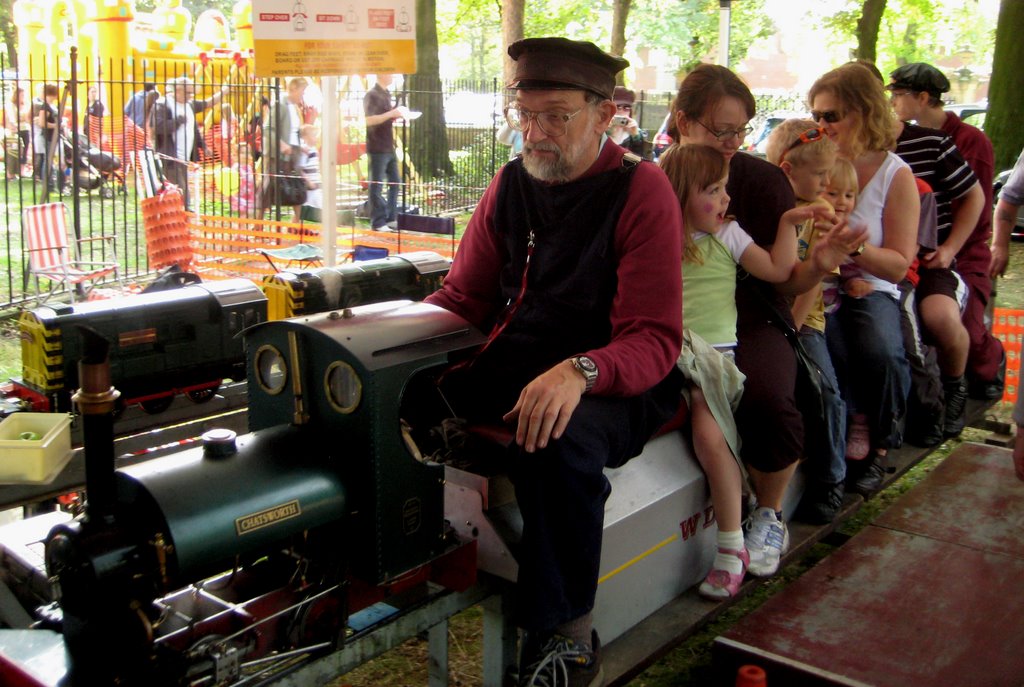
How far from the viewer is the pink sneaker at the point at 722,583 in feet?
10.8

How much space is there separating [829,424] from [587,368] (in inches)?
60.6

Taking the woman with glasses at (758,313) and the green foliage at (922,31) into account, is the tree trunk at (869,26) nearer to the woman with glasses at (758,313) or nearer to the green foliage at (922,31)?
the green foliage at (922,31)

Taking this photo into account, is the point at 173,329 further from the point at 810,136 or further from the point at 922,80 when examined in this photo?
the point at 922,80

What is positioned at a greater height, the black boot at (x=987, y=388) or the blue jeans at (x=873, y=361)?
the blue jeans at (x=873, y=361)

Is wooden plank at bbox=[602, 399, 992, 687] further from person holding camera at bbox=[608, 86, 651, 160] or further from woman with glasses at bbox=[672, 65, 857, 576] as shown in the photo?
person holding camera at bbox=[608, 86, 651, 160]

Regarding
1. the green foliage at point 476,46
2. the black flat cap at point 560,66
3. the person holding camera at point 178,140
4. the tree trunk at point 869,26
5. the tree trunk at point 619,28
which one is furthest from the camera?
the green foliage at point 476,46

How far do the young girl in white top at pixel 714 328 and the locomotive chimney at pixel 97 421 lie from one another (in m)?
1.77

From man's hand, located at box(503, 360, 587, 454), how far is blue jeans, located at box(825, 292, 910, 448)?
2020 mm

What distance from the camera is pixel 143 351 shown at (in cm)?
394

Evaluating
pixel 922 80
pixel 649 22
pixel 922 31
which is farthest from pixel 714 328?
pixel 922 31

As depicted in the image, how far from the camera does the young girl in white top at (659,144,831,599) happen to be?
3305 millimetres

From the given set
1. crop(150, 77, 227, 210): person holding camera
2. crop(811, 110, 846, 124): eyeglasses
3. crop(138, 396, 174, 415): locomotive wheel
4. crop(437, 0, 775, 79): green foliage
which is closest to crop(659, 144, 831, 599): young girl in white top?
crop(811, 110, 846, 124): eyeglasses

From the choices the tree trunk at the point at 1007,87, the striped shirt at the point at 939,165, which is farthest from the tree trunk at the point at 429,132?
the striped shirt at the point at 939,165

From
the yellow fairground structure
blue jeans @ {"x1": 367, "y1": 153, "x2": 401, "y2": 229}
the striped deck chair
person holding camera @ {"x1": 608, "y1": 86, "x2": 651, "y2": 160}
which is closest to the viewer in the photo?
the striped deck chair
